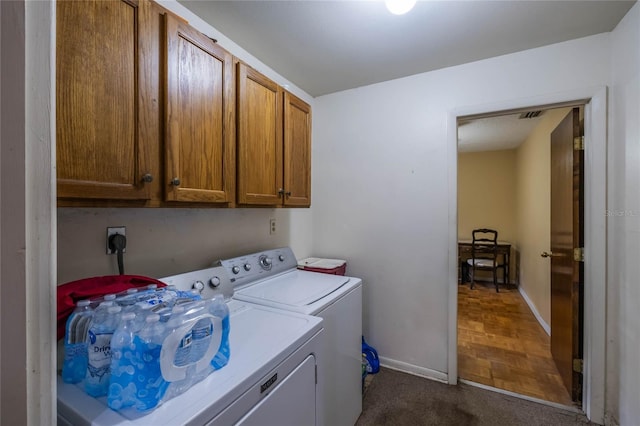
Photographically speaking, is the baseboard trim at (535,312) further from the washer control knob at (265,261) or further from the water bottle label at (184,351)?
the water bottle label at (184,351)

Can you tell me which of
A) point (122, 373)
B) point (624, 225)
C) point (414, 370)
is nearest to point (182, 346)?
point (122, 373)

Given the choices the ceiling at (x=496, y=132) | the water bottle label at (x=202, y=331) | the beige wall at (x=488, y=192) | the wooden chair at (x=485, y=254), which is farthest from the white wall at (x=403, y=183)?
the beige wall at (x=488, y=192)

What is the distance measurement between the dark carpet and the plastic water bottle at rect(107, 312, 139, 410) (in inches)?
59.9

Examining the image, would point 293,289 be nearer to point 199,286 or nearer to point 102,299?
point 199,286

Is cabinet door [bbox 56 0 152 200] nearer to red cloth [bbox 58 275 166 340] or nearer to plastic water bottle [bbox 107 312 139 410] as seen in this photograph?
red cloth [bbox 58 275 166 340]

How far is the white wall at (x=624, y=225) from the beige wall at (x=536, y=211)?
113 cm

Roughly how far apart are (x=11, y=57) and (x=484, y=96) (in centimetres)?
234

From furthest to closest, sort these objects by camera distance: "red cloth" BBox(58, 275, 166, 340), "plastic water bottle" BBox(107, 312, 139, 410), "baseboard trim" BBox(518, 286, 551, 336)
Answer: "baseboard trim" BBox(518, 286, 551, 336) < "red cloth" BBox(58, 275, 166, 340) < "plastic water bottle" BBox(107, 312, 139, 410)

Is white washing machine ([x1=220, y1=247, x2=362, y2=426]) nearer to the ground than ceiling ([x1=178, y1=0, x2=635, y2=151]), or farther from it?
nearer to the ground

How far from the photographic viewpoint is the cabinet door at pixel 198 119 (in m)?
1.05

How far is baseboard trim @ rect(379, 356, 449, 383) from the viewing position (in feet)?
6.87

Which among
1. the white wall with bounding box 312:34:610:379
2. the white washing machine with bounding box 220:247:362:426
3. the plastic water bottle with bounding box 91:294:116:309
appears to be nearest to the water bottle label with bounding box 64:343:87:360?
the plastic water bottle with bounding box 91:294:116:309

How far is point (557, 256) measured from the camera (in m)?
2.12

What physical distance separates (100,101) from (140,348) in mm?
735
